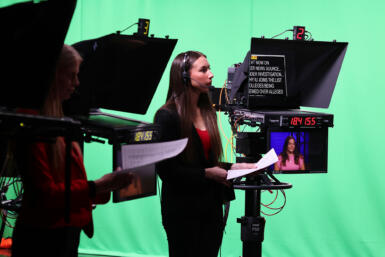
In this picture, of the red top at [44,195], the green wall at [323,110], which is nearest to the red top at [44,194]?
the red top at [44,195]

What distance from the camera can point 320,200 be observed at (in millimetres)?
4094

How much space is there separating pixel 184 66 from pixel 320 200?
86.5 inches

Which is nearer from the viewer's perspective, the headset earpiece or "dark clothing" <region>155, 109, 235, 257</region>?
"dark clothing" <region>155, 109, 235, 257</region>

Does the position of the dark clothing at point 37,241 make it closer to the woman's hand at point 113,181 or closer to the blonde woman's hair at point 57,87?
the woman's hand at point 113,181

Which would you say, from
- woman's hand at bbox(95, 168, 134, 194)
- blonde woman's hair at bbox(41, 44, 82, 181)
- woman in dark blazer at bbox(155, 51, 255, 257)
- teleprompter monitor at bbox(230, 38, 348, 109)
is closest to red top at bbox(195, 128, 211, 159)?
woman in dark blazer at bbox(155, 51, 255, 257)

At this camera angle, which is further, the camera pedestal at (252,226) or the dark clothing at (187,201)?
the camera pedestal at (252,226)

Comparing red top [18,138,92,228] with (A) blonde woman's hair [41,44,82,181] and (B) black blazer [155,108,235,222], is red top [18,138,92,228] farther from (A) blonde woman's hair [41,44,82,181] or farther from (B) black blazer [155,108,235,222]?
(B) black blazer [155,108,235,222]

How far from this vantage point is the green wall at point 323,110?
13.1 feet

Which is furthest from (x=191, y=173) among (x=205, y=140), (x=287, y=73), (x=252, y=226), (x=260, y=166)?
(x=287, y=73)

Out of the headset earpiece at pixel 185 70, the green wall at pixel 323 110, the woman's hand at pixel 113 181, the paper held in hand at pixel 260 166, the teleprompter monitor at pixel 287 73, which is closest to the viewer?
the woman's hand at pixel 113 181

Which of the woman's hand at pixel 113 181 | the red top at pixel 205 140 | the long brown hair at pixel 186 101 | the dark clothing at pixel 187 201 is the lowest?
the dark clothing at pixel 187 201

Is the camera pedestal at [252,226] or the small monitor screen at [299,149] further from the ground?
the small monitor screen at [299,149]

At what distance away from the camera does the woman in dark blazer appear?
225 centimetres

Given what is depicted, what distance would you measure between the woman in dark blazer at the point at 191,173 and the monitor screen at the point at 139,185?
0.32 metres
